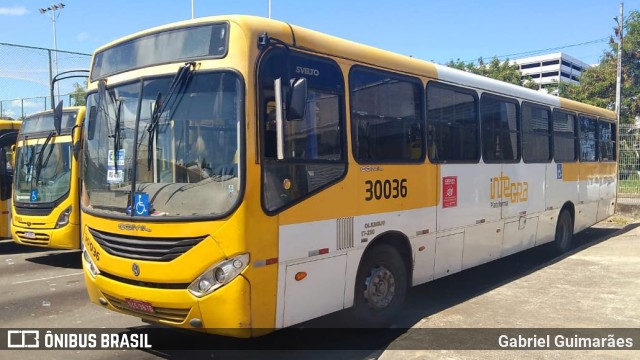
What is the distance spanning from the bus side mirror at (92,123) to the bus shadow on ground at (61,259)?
19.4 ft

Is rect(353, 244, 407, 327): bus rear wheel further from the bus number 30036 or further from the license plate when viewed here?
the license plate

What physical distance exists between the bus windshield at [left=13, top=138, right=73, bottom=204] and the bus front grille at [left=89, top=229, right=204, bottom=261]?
241 inches

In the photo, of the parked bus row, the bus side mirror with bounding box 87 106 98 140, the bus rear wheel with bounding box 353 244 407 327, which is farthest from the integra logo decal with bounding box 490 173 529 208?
the bus side mirror with bounding box 87 106 98 140

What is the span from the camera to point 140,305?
15.2 feet

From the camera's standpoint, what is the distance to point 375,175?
19.0ft

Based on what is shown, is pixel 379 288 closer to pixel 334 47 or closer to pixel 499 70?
pixel 334 47

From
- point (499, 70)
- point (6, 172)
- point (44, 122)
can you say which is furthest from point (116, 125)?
point (499, 70)

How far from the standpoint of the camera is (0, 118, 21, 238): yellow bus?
1214cm

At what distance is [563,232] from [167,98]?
9317 millimetres

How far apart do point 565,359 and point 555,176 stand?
618 cm

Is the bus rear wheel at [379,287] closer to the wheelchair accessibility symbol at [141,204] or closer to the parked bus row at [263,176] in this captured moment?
the parked bus row at [263,176]

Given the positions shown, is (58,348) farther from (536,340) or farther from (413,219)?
(536,340)

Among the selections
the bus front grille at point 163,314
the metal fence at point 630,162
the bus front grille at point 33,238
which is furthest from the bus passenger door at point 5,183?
the metal fence at point 630,162

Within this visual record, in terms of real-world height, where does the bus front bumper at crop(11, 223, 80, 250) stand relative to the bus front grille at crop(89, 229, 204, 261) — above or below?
below
